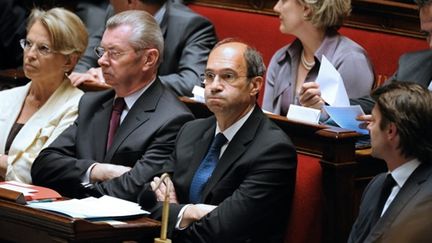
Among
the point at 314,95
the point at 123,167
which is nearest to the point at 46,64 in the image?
the point at 123,167

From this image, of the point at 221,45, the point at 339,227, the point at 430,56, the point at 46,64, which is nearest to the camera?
the point at 339,227

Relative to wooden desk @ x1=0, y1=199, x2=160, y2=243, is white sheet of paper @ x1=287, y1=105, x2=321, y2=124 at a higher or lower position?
higher

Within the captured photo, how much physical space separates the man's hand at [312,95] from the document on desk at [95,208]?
2.97 ft

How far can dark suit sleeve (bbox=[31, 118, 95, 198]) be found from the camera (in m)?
2.73

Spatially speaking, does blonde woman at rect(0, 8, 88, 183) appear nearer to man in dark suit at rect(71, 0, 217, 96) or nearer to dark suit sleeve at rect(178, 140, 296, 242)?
man in dark suit at rect(71, 0, 217, 96)

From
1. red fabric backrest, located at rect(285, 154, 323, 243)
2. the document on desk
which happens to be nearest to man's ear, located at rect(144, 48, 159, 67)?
the document on desk

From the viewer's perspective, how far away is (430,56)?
9.25 ft

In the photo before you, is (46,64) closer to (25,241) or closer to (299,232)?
(25,241)

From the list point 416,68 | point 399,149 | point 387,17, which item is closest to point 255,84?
point 399,149

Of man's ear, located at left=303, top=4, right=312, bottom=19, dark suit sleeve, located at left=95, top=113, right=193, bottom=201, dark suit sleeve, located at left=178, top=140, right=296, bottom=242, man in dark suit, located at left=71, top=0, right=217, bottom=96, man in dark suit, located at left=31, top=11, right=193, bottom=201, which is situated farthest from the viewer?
man in dark suit, located at left=71, top=0, right=217, bottom=96

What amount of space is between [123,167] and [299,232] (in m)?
0.69

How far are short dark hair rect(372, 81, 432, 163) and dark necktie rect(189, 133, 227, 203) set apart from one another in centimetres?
63

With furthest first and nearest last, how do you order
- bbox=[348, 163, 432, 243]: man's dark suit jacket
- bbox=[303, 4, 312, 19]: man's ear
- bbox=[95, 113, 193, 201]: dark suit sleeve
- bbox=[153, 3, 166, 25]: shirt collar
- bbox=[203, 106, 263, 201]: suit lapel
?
bbox=[153, 3, 166, 25]: shirt collar < bbox=[303, 4, 312, 19]: man's ear < bbox=[95, 113, 193, 201]: dark suit sleeve < bbox=[203, 106, 263, 201]: suit lapel < bbox=[348, 163, 432, 243]: man's dark suit jacket

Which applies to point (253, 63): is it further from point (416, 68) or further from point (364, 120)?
point (416, 68)
